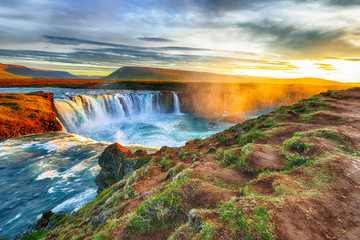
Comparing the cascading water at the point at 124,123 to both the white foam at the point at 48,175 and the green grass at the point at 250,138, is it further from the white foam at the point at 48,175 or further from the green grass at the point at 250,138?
the green grass at the point at 250,138

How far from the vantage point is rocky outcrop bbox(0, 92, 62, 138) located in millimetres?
20234

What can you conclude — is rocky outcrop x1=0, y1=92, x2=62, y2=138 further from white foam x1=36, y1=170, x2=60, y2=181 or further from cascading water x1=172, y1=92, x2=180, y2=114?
cascading water x1=172, y1=92, x2=180, y2=114

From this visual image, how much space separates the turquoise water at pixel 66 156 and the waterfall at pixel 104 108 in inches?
6.3

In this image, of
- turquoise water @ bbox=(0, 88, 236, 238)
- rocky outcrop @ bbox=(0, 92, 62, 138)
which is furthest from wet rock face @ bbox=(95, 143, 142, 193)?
rocky outcrop @ bbox=(0, 92, 62, 138)

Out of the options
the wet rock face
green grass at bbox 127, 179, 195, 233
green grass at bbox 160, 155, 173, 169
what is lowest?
the wet rock face

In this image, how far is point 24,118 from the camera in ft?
71.9

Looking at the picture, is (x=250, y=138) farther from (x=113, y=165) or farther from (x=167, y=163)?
(x=113, y=165)

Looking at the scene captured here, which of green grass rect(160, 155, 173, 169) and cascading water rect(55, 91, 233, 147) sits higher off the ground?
green grass rect(160, 155, 173, 169)

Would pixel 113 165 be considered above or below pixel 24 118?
above

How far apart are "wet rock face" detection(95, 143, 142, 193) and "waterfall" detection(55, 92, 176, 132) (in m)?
20.9

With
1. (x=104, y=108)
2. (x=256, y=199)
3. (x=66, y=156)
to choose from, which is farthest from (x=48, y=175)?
(x=104, y=108)

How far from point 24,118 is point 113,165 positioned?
1969 cm

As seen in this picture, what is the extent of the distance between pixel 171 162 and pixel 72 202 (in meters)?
8.62

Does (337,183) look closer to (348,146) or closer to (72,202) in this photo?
(348,146)
